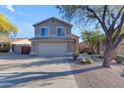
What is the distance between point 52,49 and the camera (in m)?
32.0

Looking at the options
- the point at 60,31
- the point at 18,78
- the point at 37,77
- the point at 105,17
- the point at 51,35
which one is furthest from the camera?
the point at 60,31

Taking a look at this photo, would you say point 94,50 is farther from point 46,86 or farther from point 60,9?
point 46,86

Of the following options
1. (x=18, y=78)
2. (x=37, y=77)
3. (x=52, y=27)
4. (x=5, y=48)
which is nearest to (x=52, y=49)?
(x=52, y=27)

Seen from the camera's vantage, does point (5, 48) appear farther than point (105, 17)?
Yes

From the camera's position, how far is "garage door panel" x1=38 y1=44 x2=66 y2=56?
3173 cm

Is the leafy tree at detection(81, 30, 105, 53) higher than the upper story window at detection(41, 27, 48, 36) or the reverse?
the reverse

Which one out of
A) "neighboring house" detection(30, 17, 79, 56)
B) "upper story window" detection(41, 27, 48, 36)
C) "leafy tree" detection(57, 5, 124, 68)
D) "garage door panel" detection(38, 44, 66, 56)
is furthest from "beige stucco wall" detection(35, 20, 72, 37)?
"leafy tree" detection(57, 5, 124, 68)

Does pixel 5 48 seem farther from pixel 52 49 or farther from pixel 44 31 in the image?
pixel 52 49

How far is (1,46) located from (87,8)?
1241 inches

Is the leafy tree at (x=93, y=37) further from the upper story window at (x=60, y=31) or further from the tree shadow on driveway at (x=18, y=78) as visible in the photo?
the tree shadow on driveway at (x=18, y=78)

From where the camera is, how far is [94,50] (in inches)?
1336

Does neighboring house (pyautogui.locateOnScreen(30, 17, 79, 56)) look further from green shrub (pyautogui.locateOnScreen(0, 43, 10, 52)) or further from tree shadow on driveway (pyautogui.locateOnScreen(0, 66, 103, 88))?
tree shadow on driveway (pyautogui.locateOnScreen(0, 66, 103, 88))
